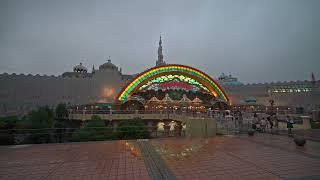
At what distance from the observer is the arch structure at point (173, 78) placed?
4059cm

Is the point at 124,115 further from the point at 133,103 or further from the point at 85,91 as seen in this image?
the point at 85,91

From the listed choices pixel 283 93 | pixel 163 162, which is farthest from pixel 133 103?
pixel 283 93

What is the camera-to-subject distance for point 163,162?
7.20 meters

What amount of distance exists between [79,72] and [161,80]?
48.6 m

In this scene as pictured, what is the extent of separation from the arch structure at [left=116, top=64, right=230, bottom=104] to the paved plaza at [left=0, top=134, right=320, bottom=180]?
3132cm

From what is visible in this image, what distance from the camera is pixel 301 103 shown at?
159 ft

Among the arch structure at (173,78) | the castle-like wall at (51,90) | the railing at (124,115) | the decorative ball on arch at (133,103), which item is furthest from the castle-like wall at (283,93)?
the castle-like wall at (51,90)

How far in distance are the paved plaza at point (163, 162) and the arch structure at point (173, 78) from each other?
31.3 m

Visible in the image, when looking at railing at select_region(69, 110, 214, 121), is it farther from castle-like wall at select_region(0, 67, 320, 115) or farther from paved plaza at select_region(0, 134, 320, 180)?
paved plaza at select_region(0, 134, 320, 180)

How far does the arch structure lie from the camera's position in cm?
4059

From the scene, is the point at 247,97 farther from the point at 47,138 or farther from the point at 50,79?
the point at 50,79

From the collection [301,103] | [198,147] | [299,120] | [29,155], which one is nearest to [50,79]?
[29,155]

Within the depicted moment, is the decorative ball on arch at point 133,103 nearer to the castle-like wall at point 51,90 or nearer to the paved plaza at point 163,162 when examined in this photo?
the castle-like wall at point 51,90

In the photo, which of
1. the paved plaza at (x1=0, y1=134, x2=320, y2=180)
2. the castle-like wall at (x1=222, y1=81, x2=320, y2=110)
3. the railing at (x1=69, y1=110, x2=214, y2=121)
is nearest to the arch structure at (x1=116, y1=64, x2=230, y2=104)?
the railing at (x1=69, y1=110, x2=214, y2=121)
